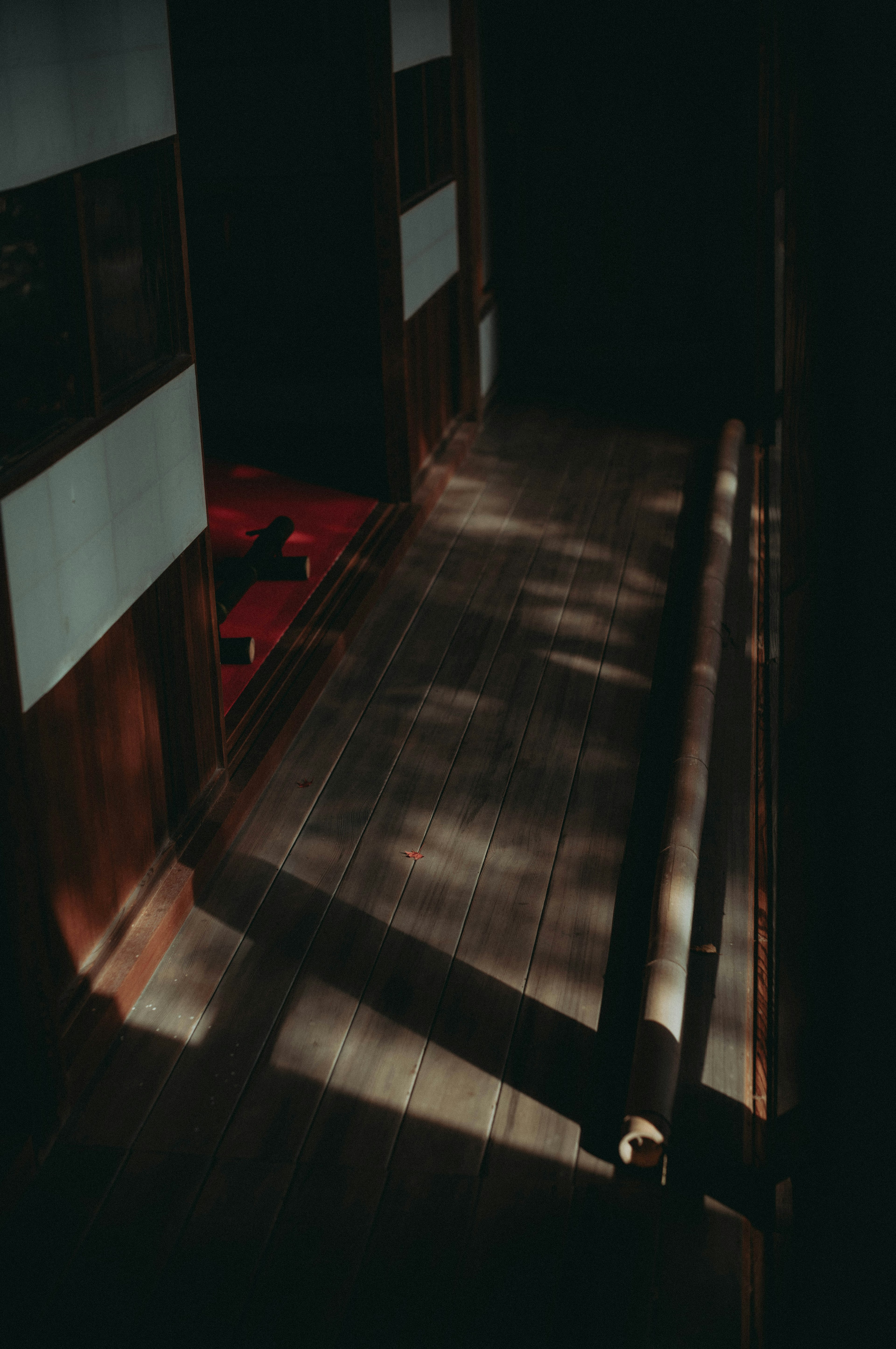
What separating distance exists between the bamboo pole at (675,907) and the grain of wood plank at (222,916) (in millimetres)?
A: 790

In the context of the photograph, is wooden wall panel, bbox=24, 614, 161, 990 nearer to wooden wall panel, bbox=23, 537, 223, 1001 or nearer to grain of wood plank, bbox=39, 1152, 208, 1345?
wooden wall panel, bbox=23, 537, 223, 1001

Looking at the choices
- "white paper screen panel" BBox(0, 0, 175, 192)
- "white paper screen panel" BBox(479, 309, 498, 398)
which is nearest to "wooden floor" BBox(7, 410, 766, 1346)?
"white paper screen panel" BBox(0, 0, 175, 192)

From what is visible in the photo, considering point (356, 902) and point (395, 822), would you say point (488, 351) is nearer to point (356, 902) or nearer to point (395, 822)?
point (395, 822)

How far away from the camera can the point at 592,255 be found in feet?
19.4

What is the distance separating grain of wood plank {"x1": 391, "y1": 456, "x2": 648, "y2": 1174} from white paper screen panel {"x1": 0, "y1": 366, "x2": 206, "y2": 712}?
3.00 ft

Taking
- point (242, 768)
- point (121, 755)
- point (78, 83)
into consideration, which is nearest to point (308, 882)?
point (242, 768)

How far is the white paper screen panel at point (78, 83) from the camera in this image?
1703 mm

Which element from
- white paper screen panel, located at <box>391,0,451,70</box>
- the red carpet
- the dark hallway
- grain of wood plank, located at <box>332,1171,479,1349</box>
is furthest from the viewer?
white paper screen panel, located at <box>391,0,451,70</box>

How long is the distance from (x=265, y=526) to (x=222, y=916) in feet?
7.19

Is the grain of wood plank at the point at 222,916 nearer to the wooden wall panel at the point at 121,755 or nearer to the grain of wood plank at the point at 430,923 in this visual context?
the wooden wall panel at the point at 121,755

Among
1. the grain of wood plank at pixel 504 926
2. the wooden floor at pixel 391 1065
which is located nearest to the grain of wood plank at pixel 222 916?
the wooden floor at pixel 391 1065

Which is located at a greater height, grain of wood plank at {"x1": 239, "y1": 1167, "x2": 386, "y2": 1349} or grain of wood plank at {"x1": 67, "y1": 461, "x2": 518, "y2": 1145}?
grain of wood plank at {"x1": 67, "y1": 461, "x2": 518, "y2": 1145}

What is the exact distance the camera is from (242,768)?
2854 millimetres

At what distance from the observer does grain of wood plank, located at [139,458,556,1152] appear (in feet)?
6.52
